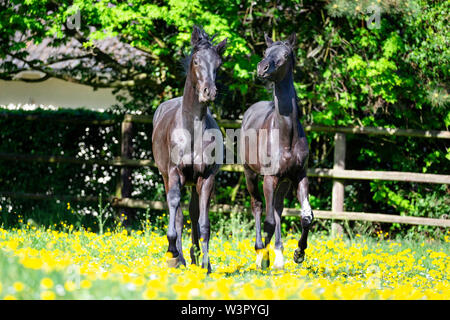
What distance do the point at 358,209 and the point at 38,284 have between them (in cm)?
781

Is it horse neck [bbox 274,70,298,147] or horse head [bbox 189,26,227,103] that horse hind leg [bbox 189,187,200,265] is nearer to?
horse neck [bbox 274,70,298,147]

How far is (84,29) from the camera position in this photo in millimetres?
10680

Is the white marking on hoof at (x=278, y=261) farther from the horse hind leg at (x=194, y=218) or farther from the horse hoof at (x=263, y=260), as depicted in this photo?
the horse hind leg at (x=194, y=218)

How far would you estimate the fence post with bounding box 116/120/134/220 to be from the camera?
1076cm

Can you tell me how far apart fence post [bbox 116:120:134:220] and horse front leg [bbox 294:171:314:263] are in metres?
4.60

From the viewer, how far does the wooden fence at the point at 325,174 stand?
9711mm

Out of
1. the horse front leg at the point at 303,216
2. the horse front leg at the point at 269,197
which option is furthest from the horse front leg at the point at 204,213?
the horse front leg at the point at 303,216

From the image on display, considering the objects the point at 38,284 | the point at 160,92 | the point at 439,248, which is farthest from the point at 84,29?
the point at 38,284

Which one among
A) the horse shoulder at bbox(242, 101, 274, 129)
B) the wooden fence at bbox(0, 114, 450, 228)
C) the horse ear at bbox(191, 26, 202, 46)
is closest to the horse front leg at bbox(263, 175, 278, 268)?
the horse shoulder at bbox(242, 101, 274, 129)

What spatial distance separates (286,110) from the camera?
275 inches

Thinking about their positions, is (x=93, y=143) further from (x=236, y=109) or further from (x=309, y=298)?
(x=309, y=298)

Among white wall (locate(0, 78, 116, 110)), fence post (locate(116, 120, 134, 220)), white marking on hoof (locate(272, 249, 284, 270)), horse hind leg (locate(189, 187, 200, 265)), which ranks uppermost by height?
white wall (locate(0, 78, 116, 110))

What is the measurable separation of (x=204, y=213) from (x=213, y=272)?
0.67 meters

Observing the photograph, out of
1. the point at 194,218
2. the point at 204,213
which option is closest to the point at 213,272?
the point at 204,213
